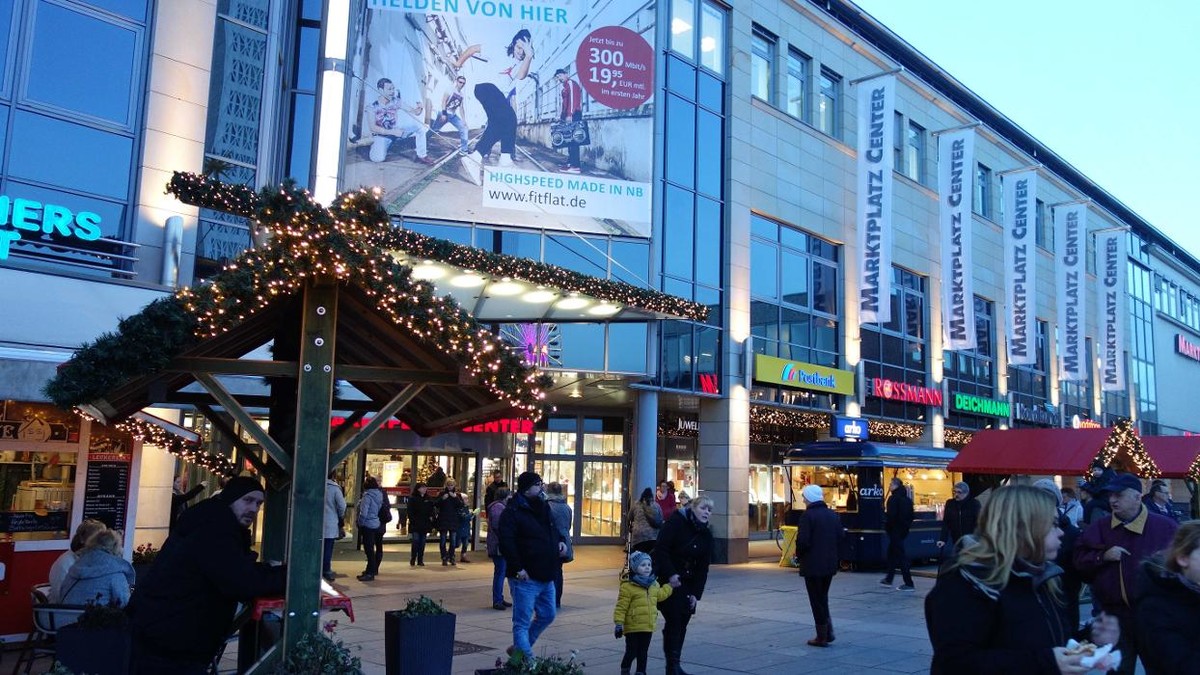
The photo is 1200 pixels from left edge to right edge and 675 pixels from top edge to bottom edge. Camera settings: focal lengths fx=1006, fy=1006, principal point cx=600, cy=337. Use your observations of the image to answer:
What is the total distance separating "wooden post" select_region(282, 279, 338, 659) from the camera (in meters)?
6.25

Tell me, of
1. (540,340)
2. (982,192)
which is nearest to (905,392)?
(982,192)

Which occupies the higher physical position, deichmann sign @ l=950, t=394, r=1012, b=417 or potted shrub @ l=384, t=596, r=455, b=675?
deichmann sign @ l=950, t=394, r=1012, b=417

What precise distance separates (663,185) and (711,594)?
9166 millimetres

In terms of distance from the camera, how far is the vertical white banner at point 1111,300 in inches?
1582

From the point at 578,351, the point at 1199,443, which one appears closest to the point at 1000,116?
the point at 1199,443

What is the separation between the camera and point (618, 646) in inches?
414

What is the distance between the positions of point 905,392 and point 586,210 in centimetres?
1354

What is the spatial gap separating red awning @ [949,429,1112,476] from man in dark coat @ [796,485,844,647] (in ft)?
26.9

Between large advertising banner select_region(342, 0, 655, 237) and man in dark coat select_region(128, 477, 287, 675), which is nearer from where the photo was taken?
man in dark coat select_region(128, 477, 287, 675)

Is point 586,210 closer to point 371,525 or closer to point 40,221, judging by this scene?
point 371,525

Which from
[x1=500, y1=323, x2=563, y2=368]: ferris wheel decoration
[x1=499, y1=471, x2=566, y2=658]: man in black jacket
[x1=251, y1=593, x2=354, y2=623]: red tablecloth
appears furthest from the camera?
[x1=500, y1=323, x2=563, y2=368]: ferris wheel decoration

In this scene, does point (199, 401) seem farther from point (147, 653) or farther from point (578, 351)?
point (578, 351)

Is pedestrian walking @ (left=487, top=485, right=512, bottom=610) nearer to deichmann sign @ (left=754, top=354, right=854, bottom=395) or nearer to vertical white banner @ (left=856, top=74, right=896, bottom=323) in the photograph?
deichmann sign @ (left=754, top=354, right=854, bottom=395)

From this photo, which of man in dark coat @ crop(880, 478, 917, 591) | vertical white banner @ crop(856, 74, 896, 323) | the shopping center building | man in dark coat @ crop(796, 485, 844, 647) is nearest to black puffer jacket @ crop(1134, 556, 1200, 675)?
the shopping center building
